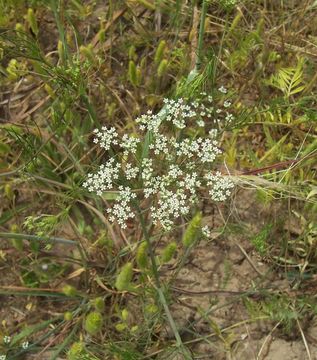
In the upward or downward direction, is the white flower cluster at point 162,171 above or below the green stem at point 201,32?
below

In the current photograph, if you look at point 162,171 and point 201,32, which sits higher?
point 201,32

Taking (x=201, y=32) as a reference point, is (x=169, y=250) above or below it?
below

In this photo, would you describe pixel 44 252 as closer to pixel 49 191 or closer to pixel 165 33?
pixel 49 191

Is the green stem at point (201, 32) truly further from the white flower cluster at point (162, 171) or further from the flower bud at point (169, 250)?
the flower bud at point (169, 250)

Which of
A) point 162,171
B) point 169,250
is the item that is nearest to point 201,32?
point 162,171

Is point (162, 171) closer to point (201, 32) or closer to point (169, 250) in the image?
point (169, 250)

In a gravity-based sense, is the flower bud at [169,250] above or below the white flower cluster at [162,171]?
below

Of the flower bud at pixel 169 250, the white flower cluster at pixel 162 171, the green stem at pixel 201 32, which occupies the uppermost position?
the green stem at pixel 201 32

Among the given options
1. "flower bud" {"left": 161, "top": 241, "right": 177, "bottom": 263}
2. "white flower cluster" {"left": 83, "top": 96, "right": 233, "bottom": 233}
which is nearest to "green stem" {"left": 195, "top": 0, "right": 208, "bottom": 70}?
"white flower cluster" {"left": 83, "top": 96, "right": 233, "bottom": 233}

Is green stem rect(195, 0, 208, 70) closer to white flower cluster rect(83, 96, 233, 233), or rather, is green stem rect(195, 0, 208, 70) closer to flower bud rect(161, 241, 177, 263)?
white flower cluster rect(83, 96, 233, 233)

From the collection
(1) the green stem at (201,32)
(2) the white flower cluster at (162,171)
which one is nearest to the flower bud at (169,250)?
(2) the white flower cluster at (162,171)

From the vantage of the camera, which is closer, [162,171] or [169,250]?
[169,250]
